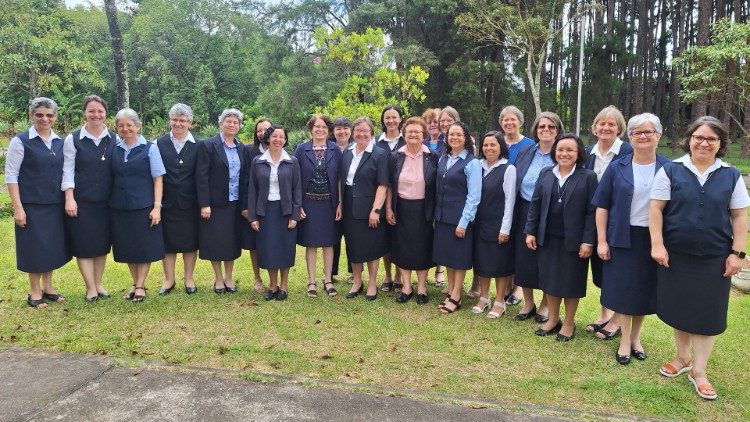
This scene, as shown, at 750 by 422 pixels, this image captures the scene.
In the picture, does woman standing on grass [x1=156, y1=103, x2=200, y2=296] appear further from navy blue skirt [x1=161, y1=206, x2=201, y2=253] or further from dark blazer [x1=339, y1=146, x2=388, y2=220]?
dark blazer [x1=339, y1=146, x2=388, y2=220]

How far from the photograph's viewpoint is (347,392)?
10.9ft

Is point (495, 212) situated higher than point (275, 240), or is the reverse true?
point (495, 212)

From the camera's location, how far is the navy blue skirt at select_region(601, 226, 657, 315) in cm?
373

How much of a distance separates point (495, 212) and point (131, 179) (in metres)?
3.24

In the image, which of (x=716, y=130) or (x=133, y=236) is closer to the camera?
(x=716, y=130)


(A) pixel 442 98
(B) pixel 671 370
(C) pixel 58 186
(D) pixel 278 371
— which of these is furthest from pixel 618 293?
(A) pixel 442 98

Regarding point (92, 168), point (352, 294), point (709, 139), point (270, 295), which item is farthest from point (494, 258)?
point (92, 168)

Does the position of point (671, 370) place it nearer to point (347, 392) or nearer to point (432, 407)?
point (432, 407)

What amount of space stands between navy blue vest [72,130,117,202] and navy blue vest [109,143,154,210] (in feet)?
0.20

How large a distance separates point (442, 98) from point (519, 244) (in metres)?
22.9

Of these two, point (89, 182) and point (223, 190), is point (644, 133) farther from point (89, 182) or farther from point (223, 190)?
point (89, 182)

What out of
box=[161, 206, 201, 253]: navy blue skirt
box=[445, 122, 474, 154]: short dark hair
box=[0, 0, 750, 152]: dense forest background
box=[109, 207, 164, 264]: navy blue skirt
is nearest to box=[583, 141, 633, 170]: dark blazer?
box=[445, 122, 474, 154]: short dark hair

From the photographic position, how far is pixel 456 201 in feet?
15.5

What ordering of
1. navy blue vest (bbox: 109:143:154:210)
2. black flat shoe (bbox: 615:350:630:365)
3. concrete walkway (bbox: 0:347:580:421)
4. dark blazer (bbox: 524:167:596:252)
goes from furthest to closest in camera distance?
1. navy blue vest (bbox: 109:143:154:210)
2. dark blazer (bbox: 524:167:596:252)
3. black flat shoe (bbox: 615:350:630:365)
4. concrete walkway (bbox: 0:347:580:421)
